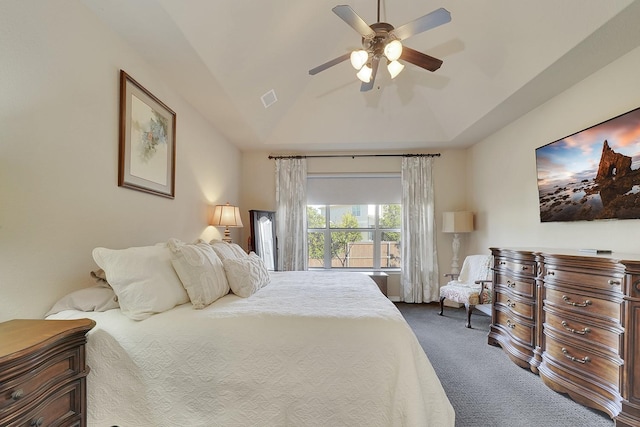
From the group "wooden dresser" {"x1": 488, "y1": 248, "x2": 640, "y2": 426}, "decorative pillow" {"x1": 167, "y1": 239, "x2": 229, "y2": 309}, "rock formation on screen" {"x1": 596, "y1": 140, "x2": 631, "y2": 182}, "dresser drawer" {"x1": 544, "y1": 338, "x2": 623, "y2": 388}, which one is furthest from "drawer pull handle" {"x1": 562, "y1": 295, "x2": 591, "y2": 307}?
"decorative pillow" {"x1": 167, "y1": 239, "x2": 229, "y2": 309}

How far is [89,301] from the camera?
1644 millimetres

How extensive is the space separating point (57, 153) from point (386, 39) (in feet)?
7.32

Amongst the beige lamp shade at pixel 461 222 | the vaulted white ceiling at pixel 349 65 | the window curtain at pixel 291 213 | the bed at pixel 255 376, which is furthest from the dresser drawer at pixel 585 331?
the window curtain at pixel 291 213

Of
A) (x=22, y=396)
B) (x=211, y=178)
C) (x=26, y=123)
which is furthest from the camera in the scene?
(x=211, y=178)

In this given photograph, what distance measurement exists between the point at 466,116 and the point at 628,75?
166 cm

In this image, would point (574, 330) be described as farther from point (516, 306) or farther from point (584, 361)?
point (516, 306)

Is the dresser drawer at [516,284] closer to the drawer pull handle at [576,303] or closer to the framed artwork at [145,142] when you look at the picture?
the drawer pull handle at [576,303]

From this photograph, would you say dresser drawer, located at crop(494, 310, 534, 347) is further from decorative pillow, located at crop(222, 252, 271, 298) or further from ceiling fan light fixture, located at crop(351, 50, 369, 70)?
ceiling fan light fixture, located at crop(351, 50, 369, 70)

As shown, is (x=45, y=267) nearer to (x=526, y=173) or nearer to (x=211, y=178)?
(x=211, y=178)

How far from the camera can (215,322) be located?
1592 mm

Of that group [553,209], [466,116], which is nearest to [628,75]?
[553,209]

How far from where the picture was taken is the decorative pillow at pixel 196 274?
182 centimetres

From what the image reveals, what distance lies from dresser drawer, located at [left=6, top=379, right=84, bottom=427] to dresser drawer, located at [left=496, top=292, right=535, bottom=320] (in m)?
3.24

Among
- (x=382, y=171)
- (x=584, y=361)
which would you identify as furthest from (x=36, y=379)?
(x=382, y=171)
